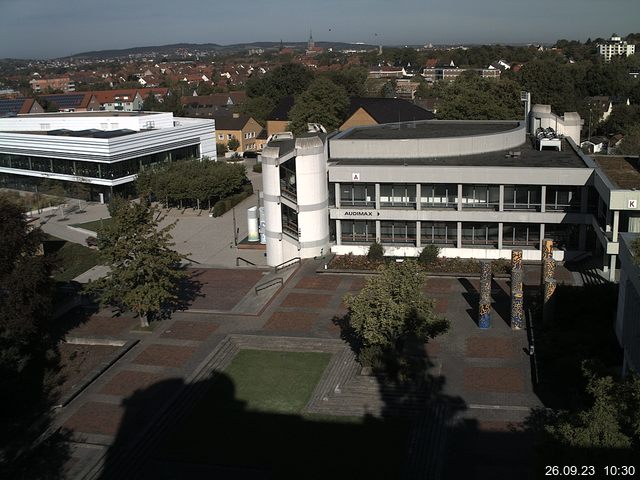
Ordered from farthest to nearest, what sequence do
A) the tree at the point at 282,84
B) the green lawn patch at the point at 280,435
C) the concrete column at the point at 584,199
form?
the tree at the point at 282,84, the concrete column at the point at 584,199, the green lawn patch at the point at 280,435

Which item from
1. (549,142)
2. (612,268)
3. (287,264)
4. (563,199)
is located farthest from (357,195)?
(612,268)

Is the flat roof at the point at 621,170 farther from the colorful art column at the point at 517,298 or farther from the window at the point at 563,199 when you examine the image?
the colorful art column at the point at 517,298

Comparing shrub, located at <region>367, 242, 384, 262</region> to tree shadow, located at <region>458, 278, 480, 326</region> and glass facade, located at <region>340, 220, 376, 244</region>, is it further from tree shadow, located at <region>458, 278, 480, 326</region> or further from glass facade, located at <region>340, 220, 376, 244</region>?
tree shadow, located at <region>458, 278, 480, 326</region>

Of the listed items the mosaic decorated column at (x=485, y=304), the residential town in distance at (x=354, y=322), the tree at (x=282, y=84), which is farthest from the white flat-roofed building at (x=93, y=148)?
the mosaic decorated column at (x=485, y=304)

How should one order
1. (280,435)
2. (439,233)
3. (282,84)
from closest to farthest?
(280,435) → (439,233) → (282,84)

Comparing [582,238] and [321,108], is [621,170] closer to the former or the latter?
[582,238]

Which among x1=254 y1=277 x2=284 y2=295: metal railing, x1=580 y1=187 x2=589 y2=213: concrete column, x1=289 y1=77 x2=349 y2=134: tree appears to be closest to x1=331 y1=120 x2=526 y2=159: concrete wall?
x1=580 y1=187 x2=589 y2=213: concrete column

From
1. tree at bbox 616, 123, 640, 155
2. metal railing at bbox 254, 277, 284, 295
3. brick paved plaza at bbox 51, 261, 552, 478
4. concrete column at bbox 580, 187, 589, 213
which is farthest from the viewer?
tree at bbox 616, 123, 640, 155
